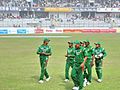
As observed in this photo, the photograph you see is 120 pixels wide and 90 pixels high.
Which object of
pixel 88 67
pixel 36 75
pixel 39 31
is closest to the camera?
pixel 88 67

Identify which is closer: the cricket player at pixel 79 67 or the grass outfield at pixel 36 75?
the cricket player at pixel 79 67

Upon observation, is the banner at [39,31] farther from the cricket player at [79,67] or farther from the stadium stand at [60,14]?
the cricket player at [79,67]

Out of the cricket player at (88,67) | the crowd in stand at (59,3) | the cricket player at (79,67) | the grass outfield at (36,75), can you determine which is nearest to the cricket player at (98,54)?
the cricket player at (88,67)

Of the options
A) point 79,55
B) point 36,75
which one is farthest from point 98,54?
point 36,75

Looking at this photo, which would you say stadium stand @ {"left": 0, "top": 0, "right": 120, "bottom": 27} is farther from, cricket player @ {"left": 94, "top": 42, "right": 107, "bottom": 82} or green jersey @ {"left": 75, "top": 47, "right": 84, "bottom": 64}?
green jersey @ {"left": 75, "top": 47, "right": 84, "bottom": 64}

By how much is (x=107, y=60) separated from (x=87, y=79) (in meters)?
8.96

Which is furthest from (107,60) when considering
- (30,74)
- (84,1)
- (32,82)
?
(84,1)

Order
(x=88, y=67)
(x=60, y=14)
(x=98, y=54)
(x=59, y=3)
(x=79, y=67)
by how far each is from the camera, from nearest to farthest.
A: 1. (x=79, y=67)
2. (x=88, y=67)
3. (x=98, y=54)
4. (x=60, y=14)
5. (x=59, y=3)

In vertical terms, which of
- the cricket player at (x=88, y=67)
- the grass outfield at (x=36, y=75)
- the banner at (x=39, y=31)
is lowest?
the banner at (x=39, y=31)

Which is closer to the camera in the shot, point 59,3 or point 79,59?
point 79,59

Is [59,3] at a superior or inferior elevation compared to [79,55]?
inferior

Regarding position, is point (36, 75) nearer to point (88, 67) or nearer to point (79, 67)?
point (88, 67)

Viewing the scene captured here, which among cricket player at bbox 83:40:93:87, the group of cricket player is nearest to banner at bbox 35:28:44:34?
the group of cricket player

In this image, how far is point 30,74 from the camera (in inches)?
672
